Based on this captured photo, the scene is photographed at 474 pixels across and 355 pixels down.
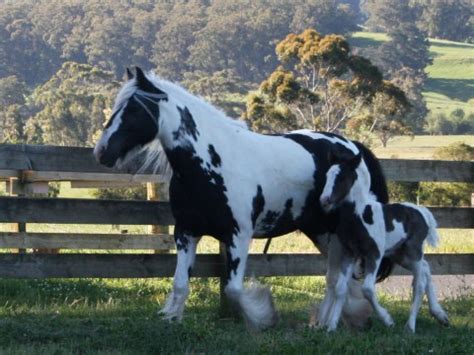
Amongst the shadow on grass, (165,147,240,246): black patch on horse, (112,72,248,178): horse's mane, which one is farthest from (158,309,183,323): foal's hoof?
the shadow on grass

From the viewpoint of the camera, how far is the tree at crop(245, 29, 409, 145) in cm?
4162

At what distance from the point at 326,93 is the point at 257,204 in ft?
119

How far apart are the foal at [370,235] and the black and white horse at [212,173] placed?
1.00ft

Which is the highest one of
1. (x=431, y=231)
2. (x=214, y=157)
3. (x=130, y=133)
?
(x=130, y=133)

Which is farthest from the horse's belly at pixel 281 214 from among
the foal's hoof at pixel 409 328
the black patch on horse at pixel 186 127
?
the foal's hoof at pixel 409 328

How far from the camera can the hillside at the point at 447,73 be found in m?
107

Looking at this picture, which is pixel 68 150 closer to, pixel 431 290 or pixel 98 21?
pixel 431 290

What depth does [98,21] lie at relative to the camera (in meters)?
114

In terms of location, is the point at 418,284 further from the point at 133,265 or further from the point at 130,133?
the point at 130,133

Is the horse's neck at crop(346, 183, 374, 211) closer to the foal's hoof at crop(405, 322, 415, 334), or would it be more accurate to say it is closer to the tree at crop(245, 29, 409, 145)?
the foal's hoof at crop(405, 322, 415, 334)

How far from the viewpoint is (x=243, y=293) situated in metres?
8.34

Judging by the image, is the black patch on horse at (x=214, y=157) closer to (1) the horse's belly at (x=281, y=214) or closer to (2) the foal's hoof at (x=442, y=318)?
(1) the horse's belly at (x=281, y=214)

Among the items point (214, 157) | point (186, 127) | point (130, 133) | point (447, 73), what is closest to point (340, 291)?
point (214, 157)

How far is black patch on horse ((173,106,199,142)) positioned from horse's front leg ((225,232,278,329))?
3.26ft
